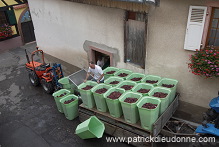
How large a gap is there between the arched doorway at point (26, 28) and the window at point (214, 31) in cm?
1411

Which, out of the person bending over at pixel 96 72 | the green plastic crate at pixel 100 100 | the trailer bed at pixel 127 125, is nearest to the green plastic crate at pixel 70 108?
the trailer bed at pixel 127 125

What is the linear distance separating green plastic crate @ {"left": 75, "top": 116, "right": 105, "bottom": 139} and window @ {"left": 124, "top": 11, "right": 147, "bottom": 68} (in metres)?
2.59

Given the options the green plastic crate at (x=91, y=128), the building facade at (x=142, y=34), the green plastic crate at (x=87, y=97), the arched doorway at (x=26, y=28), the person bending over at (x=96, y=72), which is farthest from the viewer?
the arched doorway at (x=26, y=28)

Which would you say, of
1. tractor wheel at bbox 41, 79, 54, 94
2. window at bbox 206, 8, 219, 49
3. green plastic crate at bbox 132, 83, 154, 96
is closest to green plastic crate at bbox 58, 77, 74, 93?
tractor wheel at bbox 41, 79, 54, 94

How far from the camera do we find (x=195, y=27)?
600 centimetres

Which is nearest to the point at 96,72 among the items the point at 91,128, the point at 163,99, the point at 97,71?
the point at 97,71

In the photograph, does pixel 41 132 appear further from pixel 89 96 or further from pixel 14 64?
pixel 14 64

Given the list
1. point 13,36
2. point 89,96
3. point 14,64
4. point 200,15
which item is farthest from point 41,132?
point 13,36

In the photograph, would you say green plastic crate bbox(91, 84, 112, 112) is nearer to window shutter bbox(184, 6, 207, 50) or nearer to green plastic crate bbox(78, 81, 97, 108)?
green plastic crate bbox(78, 81, 97, 108)

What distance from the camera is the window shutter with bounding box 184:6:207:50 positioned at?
229 inches

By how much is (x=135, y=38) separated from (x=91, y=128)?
3395 millimetres

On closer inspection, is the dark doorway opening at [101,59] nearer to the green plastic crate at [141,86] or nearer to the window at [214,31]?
the green plastic crate at [141,86]

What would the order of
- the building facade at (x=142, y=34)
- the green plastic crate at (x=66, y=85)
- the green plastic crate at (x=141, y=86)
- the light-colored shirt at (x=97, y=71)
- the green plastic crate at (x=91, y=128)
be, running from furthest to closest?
the green plastic crate at (x=66, y=85) < the light-colored shirt at (x=97, y=71) < the green plastic crate at (x=141, y=86) < the green plastic crate at (x=91, y=128) < the building facade at (x=142, y=34)

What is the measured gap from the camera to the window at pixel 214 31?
19.1 feet
